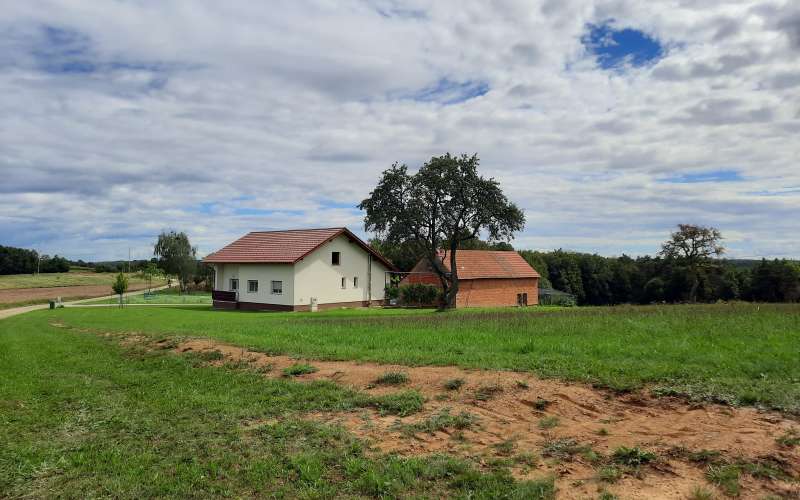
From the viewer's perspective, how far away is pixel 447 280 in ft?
166

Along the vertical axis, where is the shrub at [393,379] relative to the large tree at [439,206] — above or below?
below

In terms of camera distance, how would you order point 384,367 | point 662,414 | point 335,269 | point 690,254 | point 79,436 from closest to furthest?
point 662,414
point 79,436
point 384,367
point 335,269
point 690,254

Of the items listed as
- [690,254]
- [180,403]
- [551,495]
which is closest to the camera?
[551,495]

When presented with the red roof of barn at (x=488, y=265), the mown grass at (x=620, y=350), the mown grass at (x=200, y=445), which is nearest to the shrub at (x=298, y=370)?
the mown grass at (x=200, y=445)

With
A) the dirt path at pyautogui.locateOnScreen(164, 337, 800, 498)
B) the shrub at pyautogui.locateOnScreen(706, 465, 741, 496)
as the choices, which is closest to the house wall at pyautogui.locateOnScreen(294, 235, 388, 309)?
the dirt path at pyautogui.locateOnScreen(164, 337, 800, 498)

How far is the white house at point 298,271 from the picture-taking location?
4134 cm

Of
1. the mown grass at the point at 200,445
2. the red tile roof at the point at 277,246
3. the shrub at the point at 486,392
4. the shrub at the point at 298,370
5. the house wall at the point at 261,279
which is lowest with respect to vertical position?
the mown grass at the point at 200,445

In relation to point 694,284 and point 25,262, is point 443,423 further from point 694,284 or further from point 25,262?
point 25,262

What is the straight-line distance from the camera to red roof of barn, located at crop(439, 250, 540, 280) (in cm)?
5706

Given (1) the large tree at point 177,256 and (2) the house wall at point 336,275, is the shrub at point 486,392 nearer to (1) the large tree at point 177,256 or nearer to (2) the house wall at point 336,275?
(2) the house wall at point 336,275

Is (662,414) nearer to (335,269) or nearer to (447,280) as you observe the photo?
(335,269)

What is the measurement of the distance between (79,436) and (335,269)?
120ft

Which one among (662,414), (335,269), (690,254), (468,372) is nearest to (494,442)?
(662,414)

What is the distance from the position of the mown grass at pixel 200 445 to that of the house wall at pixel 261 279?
96.1 ft
